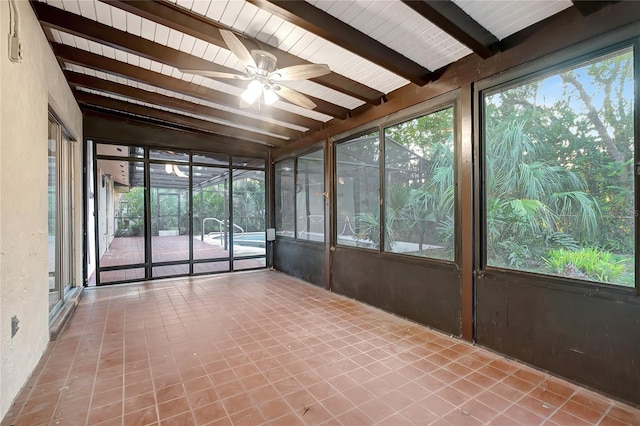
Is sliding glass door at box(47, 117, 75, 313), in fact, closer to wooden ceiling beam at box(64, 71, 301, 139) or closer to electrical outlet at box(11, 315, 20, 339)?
wooden ceiling beam at box(64, 71, 301, 139)

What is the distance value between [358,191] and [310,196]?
1.36m

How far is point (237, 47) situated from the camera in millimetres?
2312

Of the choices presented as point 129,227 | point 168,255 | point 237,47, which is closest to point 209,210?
point 168,255

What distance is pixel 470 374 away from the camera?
2.37 meters

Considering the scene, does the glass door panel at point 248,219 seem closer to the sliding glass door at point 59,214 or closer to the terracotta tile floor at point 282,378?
the sliding glass door at point 59,214

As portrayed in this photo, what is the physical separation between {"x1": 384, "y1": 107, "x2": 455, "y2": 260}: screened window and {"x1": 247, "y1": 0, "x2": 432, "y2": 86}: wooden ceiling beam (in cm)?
58

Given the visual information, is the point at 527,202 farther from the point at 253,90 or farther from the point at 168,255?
the point at 168,255

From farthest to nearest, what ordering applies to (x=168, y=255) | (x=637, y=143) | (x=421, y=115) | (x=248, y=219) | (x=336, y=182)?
(x=248, y=219)
(x=168, y=255)
(x=336, y=182)
(x=421, y=115)
(x=637, y=143)

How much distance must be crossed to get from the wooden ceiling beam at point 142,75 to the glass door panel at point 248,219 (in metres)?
2.19

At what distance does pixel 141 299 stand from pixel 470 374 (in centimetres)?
434

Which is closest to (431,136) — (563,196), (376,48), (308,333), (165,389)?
(376,48)

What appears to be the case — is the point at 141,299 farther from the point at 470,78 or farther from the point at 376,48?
the point at 470,78

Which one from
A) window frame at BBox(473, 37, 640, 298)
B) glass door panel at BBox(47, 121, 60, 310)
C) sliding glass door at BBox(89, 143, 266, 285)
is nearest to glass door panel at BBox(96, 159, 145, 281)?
sliding glass door at BBox(89, 143, 266, 285)

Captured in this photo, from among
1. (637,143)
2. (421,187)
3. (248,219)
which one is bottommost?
(248,219)
